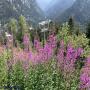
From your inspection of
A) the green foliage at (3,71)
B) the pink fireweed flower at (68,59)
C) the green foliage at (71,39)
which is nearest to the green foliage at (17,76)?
the green foliage at (3,71)

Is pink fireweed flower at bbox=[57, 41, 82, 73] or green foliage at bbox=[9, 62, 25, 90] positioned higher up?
pink fireweed flower at bbox=[57, 41, 82, 73]

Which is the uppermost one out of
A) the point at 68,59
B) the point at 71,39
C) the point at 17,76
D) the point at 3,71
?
the point at 71,39

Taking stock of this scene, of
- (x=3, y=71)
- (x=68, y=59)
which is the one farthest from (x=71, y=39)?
(x=68, y=59)

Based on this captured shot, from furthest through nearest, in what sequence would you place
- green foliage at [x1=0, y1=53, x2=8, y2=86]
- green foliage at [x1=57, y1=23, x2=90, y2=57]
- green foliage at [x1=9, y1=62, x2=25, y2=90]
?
green foliage at [x1=57, y1=23, x2=90, y2=57], green foliage at [x1=0, y1=53, x2=8, y2=86], green foliage at [x1=9, y1=62, x2=25, y2=90]

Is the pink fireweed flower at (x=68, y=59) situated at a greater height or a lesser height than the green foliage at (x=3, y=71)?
greater

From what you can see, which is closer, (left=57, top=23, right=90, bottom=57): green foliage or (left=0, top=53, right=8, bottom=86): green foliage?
(left=0, top=53, right=8, bottom=86): green foliage

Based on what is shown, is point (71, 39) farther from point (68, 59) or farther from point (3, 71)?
point (68, 59)

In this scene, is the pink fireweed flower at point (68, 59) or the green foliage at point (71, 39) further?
the green foliage at point (71, 39)

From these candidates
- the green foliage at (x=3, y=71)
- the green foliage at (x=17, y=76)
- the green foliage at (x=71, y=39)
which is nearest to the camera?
the green foliage at (x=17, y=76)

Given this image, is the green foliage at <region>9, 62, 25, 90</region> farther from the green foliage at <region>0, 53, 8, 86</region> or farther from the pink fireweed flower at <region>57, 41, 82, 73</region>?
the pink fireweed flower at <region>57, 41, 82, 73</region>

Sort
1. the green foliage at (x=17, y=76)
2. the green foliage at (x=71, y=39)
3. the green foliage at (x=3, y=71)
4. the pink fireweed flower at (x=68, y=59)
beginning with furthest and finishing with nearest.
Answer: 1. the green foliage at (x=71, y=39)
2. the green foliage at (x=3, y=71)
3. the green foliage at (x=17, y=76)
4. the pink fireweed flower at (x=68, y=59)

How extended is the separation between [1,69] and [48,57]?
231cm

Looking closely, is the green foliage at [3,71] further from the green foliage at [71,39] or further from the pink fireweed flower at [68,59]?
the green foliage at [71,39]

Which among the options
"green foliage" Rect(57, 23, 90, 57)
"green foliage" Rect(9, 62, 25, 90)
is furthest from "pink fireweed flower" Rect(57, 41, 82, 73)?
"green foliage" Rect(57, 23, 90, 57)
